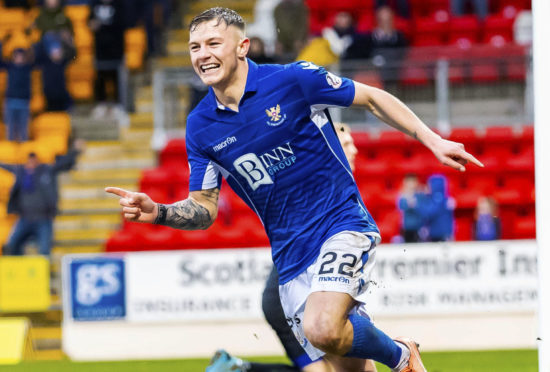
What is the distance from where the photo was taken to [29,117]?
15.9 metres

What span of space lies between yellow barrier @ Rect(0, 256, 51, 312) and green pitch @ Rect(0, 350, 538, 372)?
1535 mm

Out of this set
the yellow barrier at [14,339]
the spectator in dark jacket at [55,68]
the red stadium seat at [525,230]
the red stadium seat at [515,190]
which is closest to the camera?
the yellow barrier at [14,339]

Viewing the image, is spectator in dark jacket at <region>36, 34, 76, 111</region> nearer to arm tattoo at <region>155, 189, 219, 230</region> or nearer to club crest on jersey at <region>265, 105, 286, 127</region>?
arm tattoo at <region>155, 189, 219, 230</region>

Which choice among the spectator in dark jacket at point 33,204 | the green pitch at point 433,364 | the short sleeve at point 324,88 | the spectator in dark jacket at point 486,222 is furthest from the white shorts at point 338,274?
the spectator in dark jacket at point 33,204

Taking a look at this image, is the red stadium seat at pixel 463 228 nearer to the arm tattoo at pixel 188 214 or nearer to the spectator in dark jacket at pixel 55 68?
the spectator in dark jacket at pixel 55 68

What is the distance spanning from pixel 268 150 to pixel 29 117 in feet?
37.4

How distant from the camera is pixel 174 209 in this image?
211 inches

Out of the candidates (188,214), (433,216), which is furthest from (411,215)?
(188,214)

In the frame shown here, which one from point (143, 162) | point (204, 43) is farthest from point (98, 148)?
point (204, 43)

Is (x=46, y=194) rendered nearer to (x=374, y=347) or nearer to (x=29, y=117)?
(x=29, y=117)

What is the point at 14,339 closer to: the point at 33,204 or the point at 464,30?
the point at 33,204

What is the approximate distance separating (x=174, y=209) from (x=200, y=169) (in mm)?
305

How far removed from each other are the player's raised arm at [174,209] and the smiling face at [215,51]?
26.3 inches

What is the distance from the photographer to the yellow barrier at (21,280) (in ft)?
42.2
